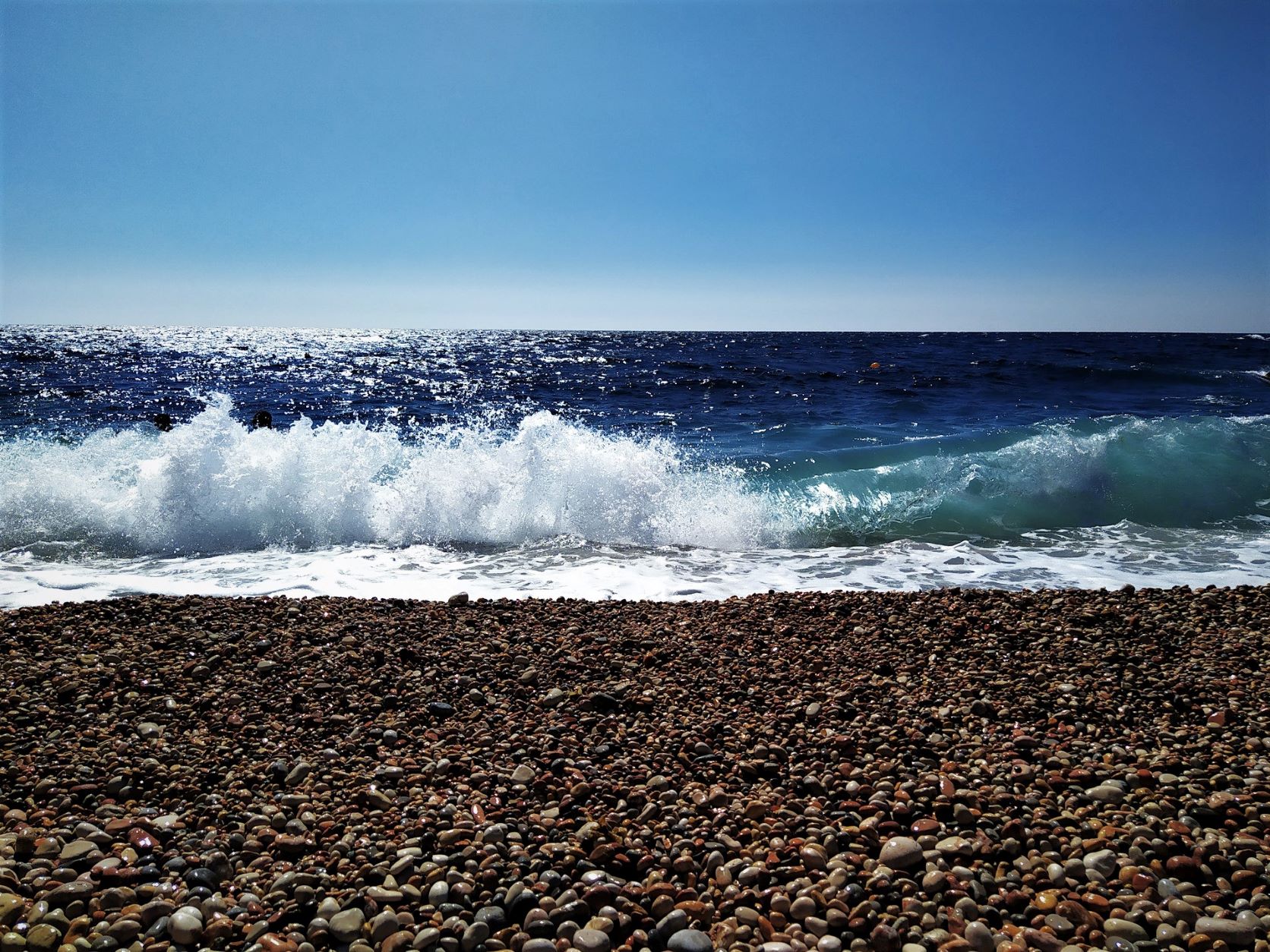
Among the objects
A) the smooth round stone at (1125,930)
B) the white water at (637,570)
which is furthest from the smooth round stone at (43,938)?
the white water at (637,570)

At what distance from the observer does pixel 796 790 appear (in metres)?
2.73

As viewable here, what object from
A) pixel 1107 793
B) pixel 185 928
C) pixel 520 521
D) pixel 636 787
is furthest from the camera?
pixel 520 521

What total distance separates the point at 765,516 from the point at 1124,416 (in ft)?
31.6

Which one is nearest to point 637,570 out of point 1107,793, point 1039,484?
point 1107,793

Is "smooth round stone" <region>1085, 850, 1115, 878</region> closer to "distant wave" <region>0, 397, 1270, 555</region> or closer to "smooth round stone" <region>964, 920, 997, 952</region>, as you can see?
"smooth round stone" <region>964, 920, 997, 952</region>

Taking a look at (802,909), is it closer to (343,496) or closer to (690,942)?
(690,942)

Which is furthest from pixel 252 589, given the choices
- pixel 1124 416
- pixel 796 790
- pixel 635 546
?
pixel 1124 416

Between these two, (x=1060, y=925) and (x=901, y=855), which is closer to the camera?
(x=1060, y=925)

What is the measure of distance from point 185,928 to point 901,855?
225 centimetres

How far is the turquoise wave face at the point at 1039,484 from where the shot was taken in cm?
866

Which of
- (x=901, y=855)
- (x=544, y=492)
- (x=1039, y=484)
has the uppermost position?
(x=1039, y=484)

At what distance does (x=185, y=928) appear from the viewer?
6.82 ft

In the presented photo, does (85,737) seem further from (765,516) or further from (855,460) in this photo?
(855,460)

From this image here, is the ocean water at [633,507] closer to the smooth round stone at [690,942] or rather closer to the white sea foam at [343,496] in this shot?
the white sea foam at [343,496]
